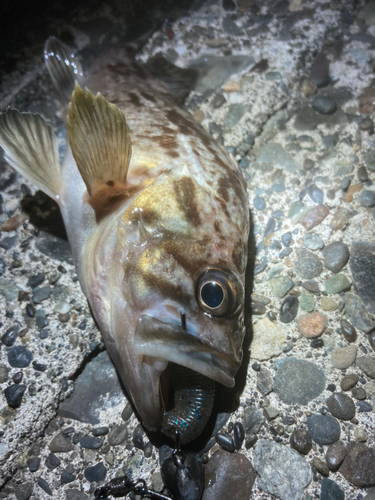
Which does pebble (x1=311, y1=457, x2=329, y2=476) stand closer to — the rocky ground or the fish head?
the rocky ground

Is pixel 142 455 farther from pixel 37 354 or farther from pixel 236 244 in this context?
pixel 236 244

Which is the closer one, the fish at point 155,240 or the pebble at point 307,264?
the fish at point 155,240

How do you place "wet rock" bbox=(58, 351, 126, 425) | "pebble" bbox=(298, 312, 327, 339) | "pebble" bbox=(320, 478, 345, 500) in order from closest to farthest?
"pebble" bbox=(320, 478, 345, 500) → "wet rock" bbox=(58, 351, 126, 425) → "pebble" bbox=(298, 312, 327, 339)

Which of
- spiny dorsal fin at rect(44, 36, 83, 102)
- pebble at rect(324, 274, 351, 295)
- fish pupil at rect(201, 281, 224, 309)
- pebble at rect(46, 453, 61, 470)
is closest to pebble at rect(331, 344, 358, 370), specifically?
pebble at rect(324, 274, 351, 295)

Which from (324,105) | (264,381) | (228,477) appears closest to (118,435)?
(228,477)

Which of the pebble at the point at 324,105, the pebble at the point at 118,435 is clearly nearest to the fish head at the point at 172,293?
the pebble at the point at 118,435

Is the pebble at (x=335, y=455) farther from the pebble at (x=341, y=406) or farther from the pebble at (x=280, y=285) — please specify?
the pebble at (x=280, y=285)
